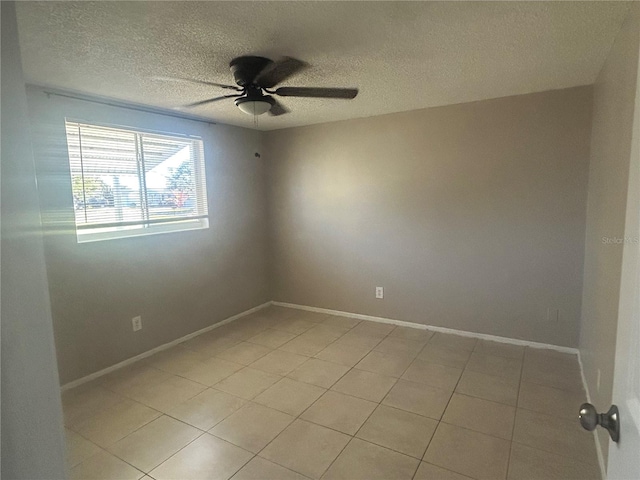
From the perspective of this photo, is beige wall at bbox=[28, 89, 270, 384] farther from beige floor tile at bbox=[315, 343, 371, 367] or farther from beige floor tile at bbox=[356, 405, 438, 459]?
beige floor tile at bbox=[356, 405, 438, 459]

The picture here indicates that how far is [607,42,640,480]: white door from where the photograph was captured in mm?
638

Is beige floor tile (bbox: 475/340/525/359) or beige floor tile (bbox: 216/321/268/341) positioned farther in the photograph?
beige floor tile (bbox: 216/321/268/341)

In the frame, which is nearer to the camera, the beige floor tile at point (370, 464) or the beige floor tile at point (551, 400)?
the beige floor tile at point (370, 464)

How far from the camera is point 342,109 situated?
3.33 m

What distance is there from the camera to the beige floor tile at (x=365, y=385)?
2486 millimetres

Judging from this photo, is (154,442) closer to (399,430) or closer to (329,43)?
(399,430)

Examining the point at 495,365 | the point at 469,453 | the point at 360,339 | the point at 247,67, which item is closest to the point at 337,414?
the point at 469,453

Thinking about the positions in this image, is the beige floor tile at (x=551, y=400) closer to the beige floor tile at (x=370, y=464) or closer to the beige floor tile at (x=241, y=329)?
the beige floor tile at (x=370, y=464)

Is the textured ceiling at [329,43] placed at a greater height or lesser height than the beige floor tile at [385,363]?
greater

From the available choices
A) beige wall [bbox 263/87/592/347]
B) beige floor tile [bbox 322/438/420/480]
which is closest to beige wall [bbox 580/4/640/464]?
beige wall [bbox 263/87/592/347]

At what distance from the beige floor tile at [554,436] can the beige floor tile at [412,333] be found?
4.09ft

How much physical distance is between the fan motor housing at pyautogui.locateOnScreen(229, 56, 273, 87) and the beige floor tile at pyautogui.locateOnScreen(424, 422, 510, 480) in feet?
7.87

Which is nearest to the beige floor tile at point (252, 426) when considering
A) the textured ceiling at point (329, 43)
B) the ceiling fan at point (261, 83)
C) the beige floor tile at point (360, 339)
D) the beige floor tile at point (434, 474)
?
the beige floor tile at point (434, 474)

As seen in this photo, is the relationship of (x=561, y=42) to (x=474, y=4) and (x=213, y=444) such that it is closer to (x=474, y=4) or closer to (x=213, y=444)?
(x=474, y=4)
